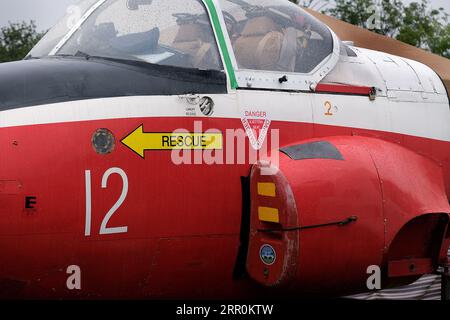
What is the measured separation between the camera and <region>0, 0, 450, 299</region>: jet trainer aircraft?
4145mm

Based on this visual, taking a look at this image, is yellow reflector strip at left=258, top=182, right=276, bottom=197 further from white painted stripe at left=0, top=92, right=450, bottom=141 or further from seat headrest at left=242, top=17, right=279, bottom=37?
seat headrest at left=242, top=17, right=279, bottom=37

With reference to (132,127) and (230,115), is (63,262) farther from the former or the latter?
(230,115)

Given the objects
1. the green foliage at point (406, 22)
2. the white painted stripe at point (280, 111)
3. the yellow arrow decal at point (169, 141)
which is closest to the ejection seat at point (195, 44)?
the white painted stripe at point (280, 111)

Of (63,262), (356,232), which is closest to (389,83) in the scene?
(356,232)

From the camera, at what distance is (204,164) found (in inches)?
182

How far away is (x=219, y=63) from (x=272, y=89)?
1.31 ft

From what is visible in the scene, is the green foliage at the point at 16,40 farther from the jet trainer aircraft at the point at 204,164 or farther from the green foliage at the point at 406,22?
the jet trainer aircraft at the point at 204,164

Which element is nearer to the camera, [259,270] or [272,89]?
[259,270]

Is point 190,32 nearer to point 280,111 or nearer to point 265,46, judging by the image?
point 265,46

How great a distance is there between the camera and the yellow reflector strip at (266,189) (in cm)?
462

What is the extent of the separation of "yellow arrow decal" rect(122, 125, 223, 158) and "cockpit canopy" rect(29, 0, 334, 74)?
53 centimetres

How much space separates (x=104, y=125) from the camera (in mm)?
4297

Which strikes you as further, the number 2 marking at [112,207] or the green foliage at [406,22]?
the green foliage at [406,22]

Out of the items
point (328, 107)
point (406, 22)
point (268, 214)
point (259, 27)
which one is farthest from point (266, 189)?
point (406, 22)
